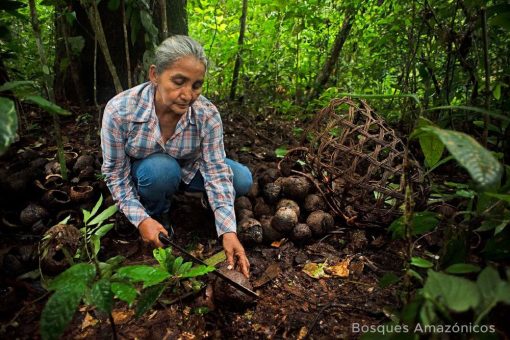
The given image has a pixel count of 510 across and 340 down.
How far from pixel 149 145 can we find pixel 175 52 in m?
0.68

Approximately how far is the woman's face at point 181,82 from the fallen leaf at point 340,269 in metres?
1.35

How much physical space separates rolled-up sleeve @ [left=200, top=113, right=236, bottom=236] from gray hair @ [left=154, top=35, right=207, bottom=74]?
489 millimetres

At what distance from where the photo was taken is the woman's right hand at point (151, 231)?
191 centimetres

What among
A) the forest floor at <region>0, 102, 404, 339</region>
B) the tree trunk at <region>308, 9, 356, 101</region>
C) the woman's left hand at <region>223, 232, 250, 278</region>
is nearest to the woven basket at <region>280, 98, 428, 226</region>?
the forest floor at <region>0, 102, 404, 339</region>

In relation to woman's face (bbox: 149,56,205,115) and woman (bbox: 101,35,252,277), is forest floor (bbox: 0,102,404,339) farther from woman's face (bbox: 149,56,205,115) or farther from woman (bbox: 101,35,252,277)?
woman's face (bbox: 149,56,205,115)

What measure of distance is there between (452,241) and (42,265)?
198cm

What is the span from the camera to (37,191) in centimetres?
244

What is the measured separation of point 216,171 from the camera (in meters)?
2.36

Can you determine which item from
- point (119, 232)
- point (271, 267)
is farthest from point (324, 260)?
point (119, 232)

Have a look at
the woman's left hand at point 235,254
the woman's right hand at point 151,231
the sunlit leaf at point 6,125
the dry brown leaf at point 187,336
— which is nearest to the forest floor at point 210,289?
the dry brown leaf at point 187,336

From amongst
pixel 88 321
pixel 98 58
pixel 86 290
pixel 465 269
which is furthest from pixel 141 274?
pixel 98 58

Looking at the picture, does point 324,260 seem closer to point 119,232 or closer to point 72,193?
point 119,232

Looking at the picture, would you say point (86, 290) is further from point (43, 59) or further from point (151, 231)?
point (43, 59)

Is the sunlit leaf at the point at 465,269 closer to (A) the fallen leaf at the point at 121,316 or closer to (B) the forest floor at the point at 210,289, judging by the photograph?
(B) the forest floor at the point at 210,289
